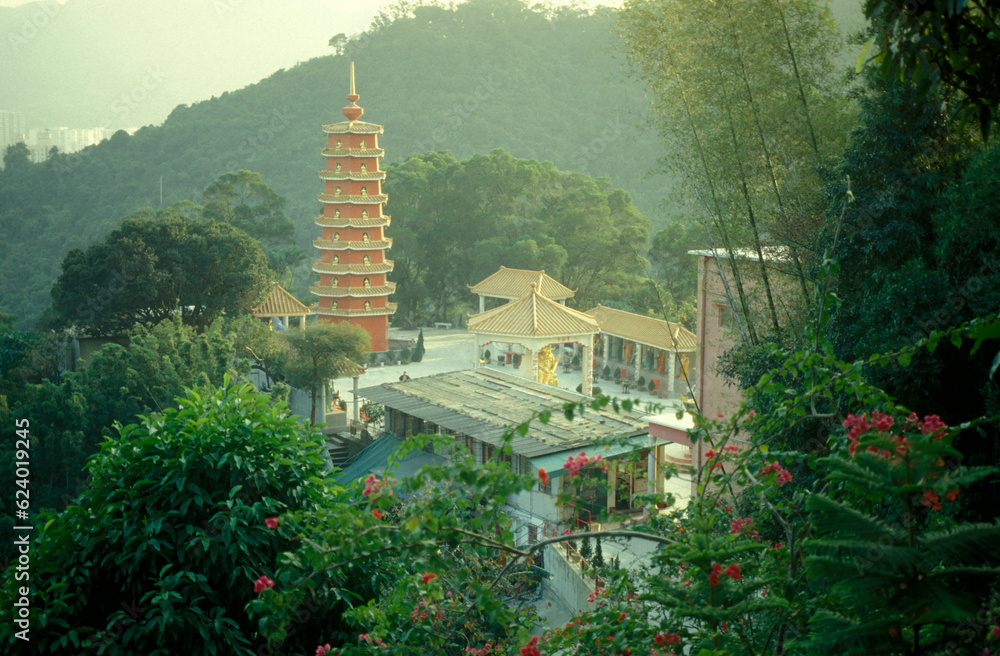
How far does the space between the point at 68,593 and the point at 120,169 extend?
5339 centimetres

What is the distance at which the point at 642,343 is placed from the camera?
2655cm

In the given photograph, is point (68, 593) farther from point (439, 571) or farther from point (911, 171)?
point (911, 171)

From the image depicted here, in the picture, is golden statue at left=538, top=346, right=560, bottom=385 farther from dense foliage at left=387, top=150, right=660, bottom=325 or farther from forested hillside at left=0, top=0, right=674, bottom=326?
forested hillside at left=0, top=0, right=674, bottom=326

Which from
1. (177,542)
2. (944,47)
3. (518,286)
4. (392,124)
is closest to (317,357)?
(518,286)

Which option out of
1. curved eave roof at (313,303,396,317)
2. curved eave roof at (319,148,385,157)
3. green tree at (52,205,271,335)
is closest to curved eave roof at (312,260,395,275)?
curved eave roof at (313,303,396,317)

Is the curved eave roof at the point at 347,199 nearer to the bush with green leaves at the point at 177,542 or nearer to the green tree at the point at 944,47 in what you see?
the bush with green leaves at the point at 177,542

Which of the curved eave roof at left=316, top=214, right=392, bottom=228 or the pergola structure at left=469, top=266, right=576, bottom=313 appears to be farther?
the pergola structure at left=469, top=266, right=576, bottom=313

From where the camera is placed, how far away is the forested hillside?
48406 millimetres

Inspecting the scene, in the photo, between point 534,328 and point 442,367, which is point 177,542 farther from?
point 442,367

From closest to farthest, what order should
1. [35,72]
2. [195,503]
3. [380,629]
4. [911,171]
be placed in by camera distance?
1. [380,629]
2. [195,503]
3. [911,171]
4. [35,72]

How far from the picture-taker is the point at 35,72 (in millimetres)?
61062

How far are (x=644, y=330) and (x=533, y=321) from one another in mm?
5523

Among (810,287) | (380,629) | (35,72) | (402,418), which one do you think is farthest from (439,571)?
(35,72)

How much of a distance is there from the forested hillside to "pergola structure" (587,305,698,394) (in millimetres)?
15507
